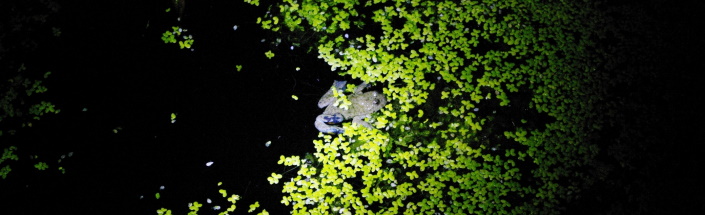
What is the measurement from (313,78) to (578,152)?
2339 mm

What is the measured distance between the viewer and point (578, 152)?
8.74 ft

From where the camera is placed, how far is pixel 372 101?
10.1 ft

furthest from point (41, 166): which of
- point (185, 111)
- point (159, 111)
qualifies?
point (185, 111)

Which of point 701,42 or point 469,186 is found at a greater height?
point 701,42

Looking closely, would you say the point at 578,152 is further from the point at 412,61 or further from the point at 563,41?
the point at 412,61

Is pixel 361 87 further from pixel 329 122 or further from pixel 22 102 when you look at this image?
pixel 22 102

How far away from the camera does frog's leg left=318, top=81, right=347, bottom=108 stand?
10.3 ft

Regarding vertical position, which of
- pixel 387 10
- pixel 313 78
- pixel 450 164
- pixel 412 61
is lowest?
pixel 450 164

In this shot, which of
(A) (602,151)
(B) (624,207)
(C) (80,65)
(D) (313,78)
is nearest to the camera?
(B) (624,207)

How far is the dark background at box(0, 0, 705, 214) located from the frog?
0.32 ft

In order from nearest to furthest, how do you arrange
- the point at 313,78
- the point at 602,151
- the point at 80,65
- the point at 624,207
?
the point at 624,207 → the point at 602,151 → the point at 80,65 → the point at 313,78

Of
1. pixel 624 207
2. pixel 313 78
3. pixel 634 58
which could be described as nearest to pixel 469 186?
pixel 624 207

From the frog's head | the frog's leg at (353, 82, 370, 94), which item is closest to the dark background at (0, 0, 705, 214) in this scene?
the frog's leg at (353, 82, 370, 94)

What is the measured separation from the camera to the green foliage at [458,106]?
102 inches
